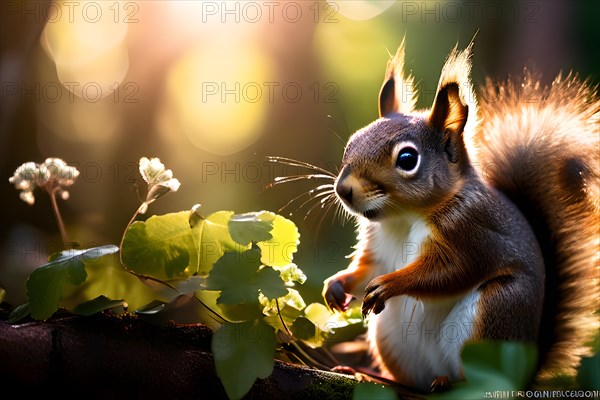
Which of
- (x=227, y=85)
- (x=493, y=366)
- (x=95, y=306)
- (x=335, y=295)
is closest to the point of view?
(x=493, y=366)

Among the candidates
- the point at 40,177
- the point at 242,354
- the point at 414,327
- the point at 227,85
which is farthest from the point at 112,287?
the point at 227,85

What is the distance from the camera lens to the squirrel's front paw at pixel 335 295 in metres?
1.38

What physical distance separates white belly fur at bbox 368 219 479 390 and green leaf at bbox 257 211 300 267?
0.19 metres

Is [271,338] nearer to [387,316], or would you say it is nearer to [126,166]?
[387,316]

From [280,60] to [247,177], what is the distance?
2.17 ft

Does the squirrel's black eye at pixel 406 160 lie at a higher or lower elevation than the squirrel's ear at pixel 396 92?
lower

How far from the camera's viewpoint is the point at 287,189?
2.57m

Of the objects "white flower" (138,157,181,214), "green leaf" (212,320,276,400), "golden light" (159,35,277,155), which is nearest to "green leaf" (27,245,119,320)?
"white flower" (138,157,181,214)

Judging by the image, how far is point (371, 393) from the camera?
1.02 metres

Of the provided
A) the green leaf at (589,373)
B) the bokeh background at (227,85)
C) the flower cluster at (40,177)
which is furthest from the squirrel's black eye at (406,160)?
the bokeh background at (227,85)

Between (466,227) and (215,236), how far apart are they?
47 cm

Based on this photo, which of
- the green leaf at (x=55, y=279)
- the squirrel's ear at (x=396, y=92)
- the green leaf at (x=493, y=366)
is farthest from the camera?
the squirrel's ear at (x=396, y=92)

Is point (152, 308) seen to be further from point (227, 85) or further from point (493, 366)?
point (227, 85)

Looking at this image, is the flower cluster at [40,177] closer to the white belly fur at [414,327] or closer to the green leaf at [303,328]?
the green leaf at [303,328]
